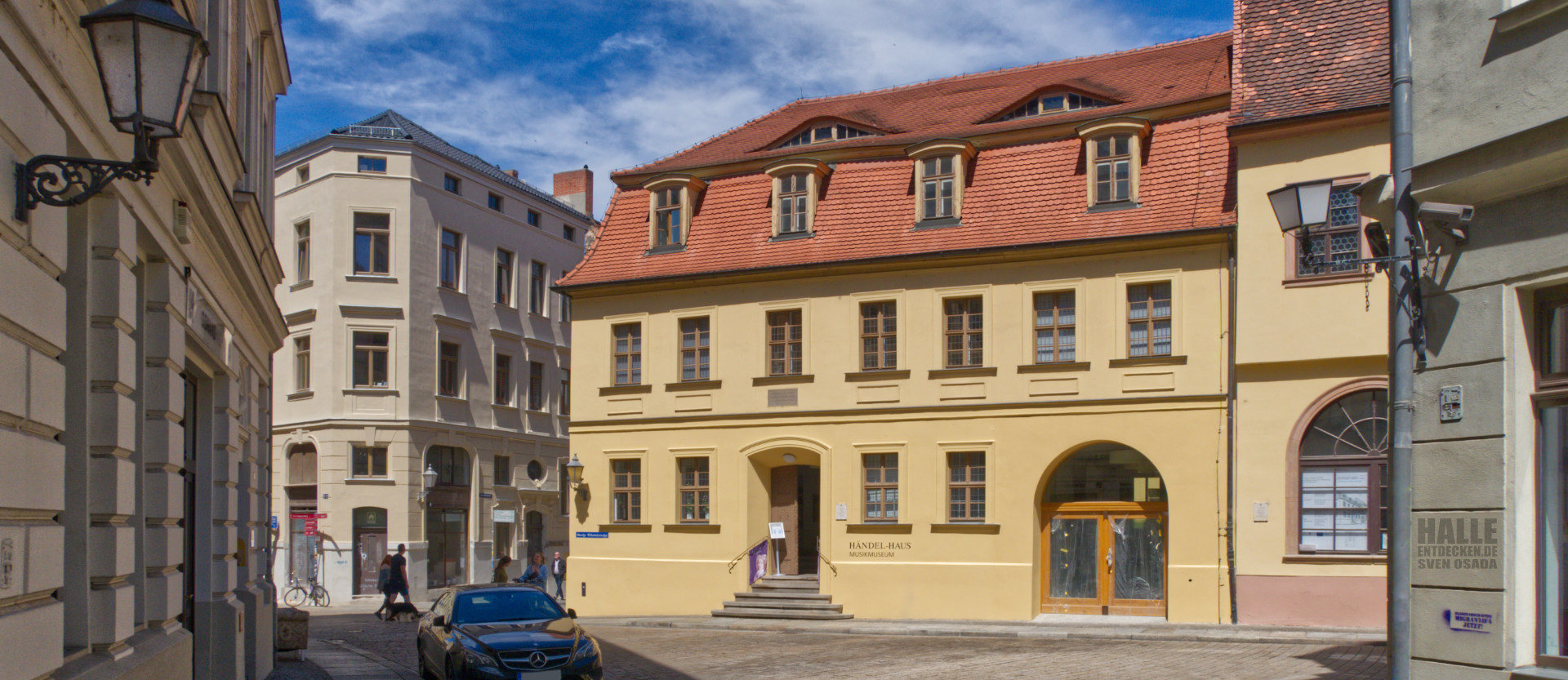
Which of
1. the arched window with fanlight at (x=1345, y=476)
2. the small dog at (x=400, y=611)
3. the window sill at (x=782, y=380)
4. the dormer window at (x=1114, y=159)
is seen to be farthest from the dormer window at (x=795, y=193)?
the arched window with fanlight at (x=1345, y=476)

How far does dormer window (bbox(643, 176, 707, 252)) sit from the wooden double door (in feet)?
34.3

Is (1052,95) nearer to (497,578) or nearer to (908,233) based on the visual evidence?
(908,233)

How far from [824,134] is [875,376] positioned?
6488 mm

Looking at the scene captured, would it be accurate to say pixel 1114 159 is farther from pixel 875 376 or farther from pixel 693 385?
pixel 693 385

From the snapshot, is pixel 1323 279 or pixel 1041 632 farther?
pixel 1041 632

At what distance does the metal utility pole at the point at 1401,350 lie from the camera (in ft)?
29.8

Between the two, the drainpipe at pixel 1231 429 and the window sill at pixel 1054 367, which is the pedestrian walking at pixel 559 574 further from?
the drainpipe at pixel 1231 429

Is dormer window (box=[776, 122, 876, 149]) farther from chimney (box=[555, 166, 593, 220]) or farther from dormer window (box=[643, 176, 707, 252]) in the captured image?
chimney (box=[555, 166, 593, 220])

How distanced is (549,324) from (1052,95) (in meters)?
23.6

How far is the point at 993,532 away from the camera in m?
26.1

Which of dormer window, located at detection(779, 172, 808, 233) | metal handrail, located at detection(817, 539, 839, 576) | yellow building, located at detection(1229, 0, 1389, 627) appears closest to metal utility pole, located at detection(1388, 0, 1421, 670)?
yellow building, located at detection(1229, 0, 1389, 627)

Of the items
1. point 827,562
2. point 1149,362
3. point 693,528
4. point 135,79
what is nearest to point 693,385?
point 693,528

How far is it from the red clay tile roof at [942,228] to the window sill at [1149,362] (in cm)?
235

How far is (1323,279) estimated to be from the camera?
22.2 m
